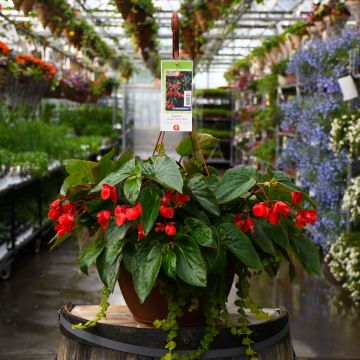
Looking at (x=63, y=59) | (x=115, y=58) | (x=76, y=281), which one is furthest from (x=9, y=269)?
(x=115, y=58)

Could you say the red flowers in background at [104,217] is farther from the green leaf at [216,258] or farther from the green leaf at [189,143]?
the green leaf at [189,143]

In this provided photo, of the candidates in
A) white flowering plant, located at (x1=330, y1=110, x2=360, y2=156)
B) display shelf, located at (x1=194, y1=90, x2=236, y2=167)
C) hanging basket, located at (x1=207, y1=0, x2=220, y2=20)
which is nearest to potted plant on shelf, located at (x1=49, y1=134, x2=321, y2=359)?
white flowering plant, located at (x1=330, y1=110, x2=360, y2=156)

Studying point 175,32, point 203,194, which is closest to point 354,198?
point 175,32

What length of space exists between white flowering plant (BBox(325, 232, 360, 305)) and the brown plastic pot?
293cm

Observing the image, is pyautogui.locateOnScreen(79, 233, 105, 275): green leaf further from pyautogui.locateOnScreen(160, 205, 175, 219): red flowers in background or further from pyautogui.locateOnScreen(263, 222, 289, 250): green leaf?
pyautogui.locateOnScreen(263, 222, 289, 250): green leaf

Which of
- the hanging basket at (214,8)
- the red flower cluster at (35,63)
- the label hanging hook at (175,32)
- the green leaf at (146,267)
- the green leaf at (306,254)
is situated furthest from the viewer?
the hanging basket at (214,8)

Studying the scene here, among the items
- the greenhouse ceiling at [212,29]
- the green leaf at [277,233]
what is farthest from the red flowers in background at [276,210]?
the greenhouse ceiling at [212,29]

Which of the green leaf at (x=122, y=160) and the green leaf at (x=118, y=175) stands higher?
the green leaf at (x=122, y=160)

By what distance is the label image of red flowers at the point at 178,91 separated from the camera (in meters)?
1.94

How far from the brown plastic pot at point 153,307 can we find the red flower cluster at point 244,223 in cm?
14

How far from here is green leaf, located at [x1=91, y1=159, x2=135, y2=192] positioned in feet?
5.51

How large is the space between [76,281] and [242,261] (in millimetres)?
3913

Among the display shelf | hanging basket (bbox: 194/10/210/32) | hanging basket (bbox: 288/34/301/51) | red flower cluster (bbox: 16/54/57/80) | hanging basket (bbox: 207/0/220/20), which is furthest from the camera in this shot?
the display shelf

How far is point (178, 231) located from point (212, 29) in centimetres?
1483
